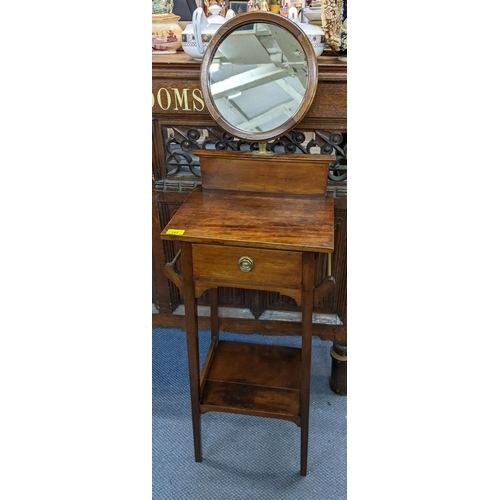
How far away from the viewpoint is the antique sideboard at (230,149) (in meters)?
1.36

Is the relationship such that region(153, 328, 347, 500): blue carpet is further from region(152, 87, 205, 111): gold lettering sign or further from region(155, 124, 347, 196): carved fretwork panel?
region(152, 87, 205, 111): gold lettering sign

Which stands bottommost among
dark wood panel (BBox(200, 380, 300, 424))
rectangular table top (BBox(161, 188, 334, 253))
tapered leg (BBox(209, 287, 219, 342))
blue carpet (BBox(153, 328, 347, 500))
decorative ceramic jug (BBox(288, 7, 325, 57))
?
blue carpet (BBox(153, 328, 347, 500))

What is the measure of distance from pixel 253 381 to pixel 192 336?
314 millimetres

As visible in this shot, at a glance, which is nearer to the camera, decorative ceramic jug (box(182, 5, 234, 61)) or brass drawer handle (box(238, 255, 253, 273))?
brass drawer handle (box(238, 255, 253, 273))

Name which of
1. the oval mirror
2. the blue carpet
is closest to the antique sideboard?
the oval mirror

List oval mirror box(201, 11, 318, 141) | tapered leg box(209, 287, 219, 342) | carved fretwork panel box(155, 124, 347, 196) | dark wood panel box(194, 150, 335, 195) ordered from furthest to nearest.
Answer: tapered leg box(209, 287, 219, 342), carved fretwork panel box(155, 124, 347, 196), dark wood panel box(194, 150, 335, 195), oval mirror box(201, 11, 318, 141)

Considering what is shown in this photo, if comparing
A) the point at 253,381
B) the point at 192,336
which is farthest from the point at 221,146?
the point at 253,381

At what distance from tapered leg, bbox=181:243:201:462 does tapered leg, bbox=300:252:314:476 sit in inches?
11.9

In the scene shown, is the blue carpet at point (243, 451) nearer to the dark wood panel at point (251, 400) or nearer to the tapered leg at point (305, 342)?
the tapered leg at point (305, 342)

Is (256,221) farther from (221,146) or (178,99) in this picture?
(178,99)

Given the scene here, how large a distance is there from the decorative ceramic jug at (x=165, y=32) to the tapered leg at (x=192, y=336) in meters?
0.69

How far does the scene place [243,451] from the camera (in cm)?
152

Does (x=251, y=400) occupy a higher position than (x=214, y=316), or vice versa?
(x=214, y=316)

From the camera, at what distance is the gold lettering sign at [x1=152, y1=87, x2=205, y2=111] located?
1.39m
